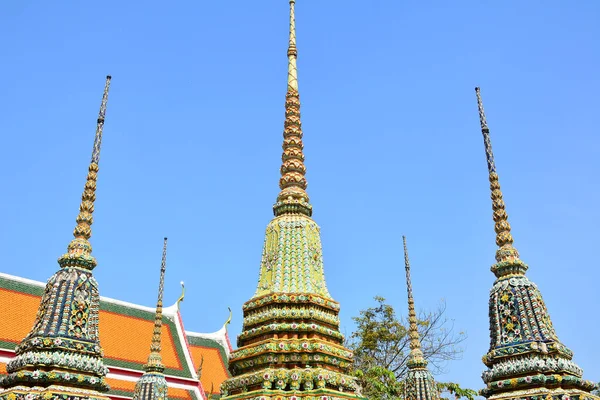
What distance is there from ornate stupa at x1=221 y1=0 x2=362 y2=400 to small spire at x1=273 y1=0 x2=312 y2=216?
0.02 metres

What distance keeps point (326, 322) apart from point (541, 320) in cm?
327

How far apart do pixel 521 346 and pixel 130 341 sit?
19.1 meters

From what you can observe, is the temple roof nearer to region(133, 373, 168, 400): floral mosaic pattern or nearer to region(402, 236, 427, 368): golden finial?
region(133, 373, 168, 400): floral mosaic pattern

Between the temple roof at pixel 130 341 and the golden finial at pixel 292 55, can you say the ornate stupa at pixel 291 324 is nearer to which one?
the golden finial at pixel 292 55

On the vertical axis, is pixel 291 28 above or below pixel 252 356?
above

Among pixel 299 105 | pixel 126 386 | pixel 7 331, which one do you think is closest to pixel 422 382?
pixel 299 105

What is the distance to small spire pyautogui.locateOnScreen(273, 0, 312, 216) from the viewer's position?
34.6ft

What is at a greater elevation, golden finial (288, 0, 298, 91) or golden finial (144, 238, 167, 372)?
golden finial (288, 0, 298, 91)

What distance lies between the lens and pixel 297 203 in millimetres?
10461

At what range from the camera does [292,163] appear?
36.1 ft

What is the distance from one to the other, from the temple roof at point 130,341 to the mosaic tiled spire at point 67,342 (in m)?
12.0

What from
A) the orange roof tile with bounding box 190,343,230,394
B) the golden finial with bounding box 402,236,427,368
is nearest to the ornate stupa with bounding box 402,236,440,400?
the golden finial with bounding box 402,236,427,368

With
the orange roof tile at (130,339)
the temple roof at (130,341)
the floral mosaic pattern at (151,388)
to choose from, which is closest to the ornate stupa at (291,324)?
the floral mosaic pattern at (151,388)

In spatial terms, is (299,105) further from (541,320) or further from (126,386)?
(126,386)
